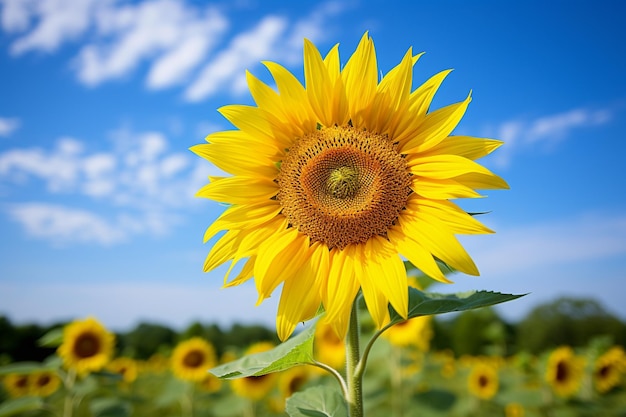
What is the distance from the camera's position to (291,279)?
1.90 m

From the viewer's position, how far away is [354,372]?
1877mm

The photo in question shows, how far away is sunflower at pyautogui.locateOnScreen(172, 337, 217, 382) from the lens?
354 inches

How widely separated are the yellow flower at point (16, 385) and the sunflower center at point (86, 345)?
3.88m

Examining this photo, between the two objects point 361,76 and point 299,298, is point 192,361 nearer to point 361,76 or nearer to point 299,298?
point 299,298

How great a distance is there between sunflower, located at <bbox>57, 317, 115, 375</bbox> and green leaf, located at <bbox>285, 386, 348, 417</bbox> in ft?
17.5

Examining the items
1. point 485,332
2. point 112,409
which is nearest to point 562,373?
point 112,409

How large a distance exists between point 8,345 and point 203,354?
13.7 metres

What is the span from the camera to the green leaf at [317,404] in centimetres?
189

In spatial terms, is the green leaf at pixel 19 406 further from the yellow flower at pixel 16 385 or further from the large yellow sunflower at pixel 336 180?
the yellow flower at pixel 16 385

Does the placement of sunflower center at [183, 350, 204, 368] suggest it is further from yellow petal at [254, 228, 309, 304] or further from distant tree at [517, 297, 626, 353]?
distant tree at [517, 297, 626, 353]

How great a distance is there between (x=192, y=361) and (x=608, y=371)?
26.7 ft

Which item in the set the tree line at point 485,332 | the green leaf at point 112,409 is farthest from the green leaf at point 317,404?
the tree line at point 485,332

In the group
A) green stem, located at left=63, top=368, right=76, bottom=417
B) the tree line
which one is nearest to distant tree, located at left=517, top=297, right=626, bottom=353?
the tree line

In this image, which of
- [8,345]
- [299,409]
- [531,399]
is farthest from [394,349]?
[8,345]
